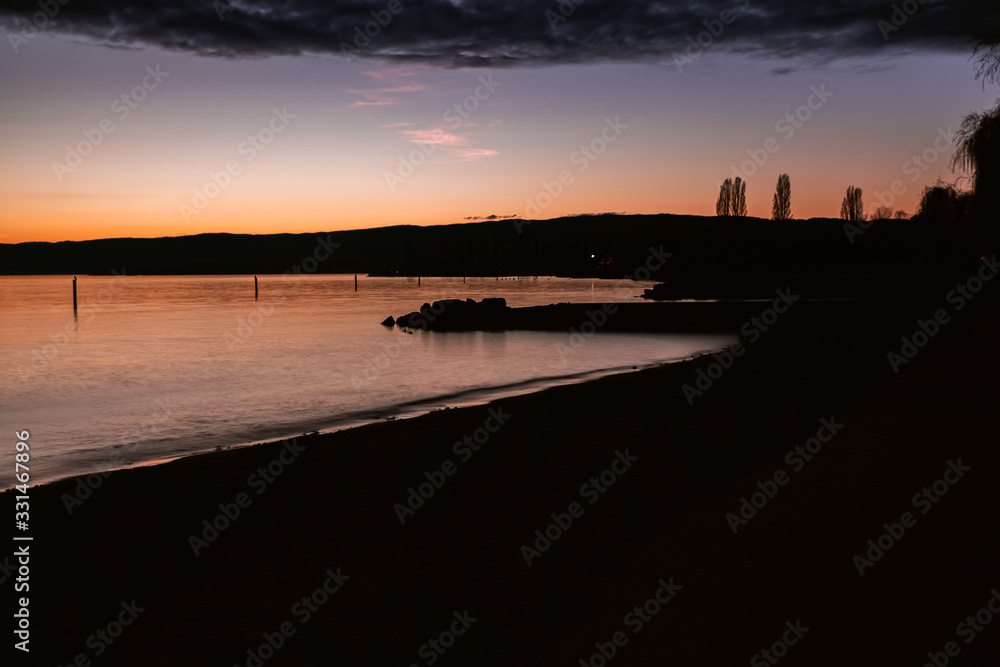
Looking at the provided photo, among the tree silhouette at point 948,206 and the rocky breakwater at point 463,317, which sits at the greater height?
the tree silhouette at point 948,206

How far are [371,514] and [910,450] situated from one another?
713cm

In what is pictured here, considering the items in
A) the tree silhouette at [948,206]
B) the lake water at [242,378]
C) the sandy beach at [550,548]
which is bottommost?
the lake water at [242,378]

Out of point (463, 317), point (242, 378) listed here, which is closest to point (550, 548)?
point (242, 378)

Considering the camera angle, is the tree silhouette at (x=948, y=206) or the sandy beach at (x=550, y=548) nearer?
the sandy beach at (x=550, y=548)

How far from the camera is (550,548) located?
22.9ft

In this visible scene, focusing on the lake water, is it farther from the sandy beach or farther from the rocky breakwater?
the sandy beach

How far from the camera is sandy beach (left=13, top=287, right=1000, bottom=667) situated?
4.84 m

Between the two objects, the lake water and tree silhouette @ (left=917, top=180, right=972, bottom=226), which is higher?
tree silhouette @ (left=917, top=180, right=972, bottom=226)

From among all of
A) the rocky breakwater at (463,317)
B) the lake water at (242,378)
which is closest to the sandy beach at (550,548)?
the lake water at (242,378)

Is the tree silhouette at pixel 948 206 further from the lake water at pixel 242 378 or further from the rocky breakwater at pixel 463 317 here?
the rocky breakwater at pixel 463 317

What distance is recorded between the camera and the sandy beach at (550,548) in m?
4.84

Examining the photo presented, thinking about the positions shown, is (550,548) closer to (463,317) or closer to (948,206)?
(948,206)

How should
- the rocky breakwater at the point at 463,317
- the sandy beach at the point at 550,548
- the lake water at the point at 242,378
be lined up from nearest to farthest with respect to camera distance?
the sandy beach at the point at 550,548
the lake water at the point at 242,378
the rocky breakwater at the point at 463,317

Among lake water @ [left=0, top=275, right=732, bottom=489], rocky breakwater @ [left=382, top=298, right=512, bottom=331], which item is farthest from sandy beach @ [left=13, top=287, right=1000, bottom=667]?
rocky breakwater @ [left=382, top=298, right=512, bottom=331]
